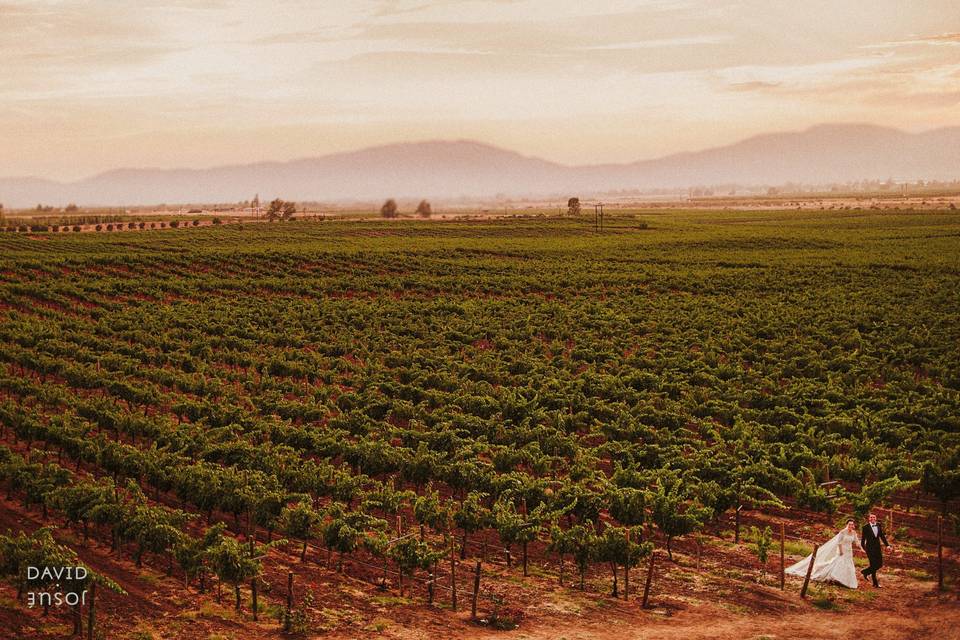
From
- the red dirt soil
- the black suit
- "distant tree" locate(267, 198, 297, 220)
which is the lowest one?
the red dirt soil

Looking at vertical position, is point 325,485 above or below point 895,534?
above

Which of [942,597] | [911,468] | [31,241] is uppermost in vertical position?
[31,241]

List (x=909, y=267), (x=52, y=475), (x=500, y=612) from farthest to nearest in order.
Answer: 1. (x=909, y=267)
2. (x=52, y=475)
3. (x=500, y=612)

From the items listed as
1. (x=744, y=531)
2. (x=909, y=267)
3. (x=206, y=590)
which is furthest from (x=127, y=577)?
(x=909, y=267)

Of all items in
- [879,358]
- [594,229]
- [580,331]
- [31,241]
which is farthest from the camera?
[594,229]

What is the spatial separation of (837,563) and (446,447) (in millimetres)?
11357

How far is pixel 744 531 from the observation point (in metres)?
21.5

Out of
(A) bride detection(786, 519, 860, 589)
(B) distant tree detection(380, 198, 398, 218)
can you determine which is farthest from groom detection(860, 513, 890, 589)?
(B) distant tree detection(380, 198, 398, 218)

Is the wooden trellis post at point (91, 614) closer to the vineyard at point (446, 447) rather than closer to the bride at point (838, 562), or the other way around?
the vineyard at point (446, 447)

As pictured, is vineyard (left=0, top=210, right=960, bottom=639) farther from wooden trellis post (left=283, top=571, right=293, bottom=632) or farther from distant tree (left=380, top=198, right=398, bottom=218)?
distant tree (left=380, top=198, right=398, bottom=218)

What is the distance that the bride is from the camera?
706 inches

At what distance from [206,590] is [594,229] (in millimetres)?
114031

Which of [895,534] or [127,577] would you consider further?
[895,534]

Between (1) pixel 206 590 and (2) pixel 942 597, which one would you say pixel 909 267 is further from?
(1) pixel 206 590
